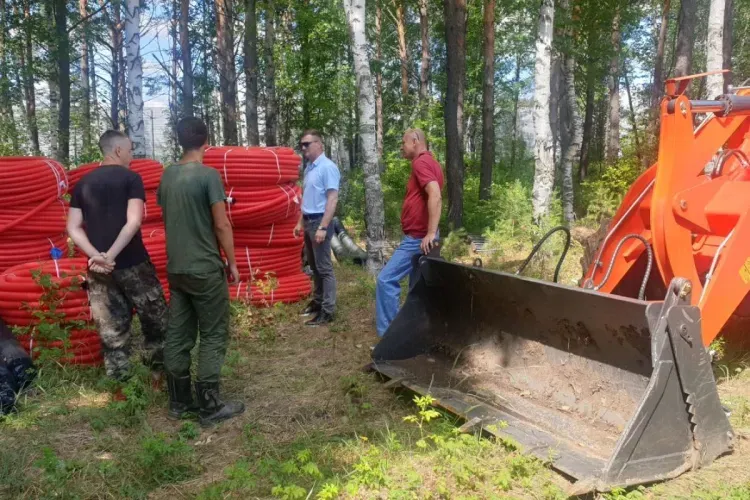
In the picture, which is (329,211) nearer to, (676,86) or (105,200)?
(105,200)

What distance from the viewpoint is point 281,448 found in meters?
3.74

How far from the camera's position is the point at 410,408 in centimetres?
427

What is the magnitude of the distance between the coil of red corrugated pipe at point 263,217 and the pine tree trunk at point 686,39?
7.77 metres

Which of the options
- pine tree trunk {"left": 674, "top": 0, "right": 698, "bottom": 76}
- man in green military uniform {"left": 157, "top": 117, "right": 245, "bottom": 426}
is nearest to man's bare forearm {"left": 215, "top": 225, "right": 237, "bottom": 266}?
man in green military uniform {"left": 157, "top": 117, "right": 245, "bottom": 426}

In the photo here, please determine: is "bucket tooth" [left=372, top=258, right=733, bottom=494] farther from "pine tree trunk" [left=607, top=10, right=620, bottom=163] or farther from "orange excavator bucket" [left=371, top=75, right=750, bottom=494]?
"pine tree trunk" [left=607, top=10, right=620, bottom=163]

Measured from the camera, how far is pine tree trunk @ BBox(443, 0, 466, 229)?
12.0m

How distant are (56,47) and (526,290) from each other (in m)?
17.6

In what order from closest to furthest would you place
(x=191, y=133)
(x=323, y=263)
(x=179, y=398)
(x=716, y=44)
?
(x=191, y=133) → (x=179, y=398) → (x=323, y=263) → (x=716, y=44)

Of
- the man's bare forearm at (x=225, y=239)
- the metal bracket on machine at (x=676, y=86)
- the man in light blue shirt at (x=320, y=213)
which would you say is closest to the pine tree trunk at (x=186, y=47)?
the man in light blue shirt at (x=320, y=213)

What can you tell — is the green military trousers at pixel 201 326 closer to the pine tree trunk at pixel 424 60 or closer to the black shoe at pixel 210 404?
the black shoe at pixel 210 404

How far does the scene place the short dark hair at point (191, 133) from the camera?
412cm

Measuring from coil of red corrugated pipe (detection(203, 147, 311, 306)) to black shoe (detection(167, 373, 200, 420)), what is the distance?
2.58 meters

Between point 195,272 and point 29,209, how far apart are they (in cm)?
240

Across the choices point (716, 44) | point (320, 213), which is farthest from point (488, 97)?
point (320, 213)
